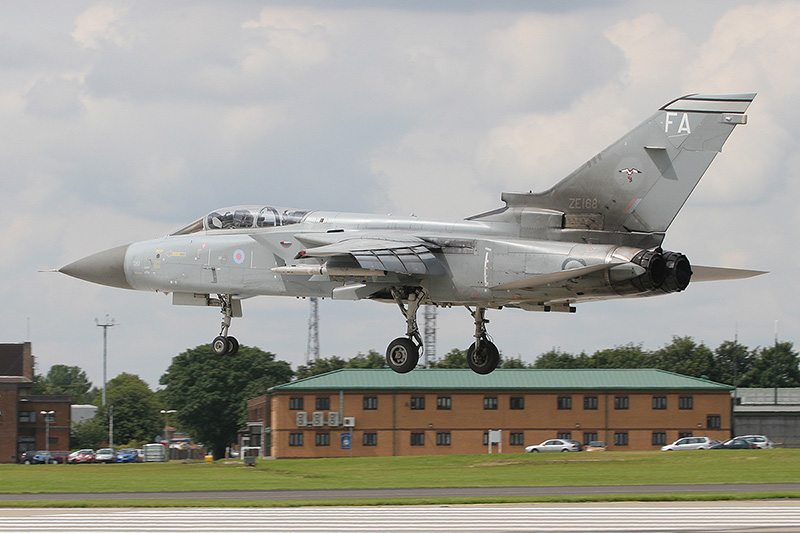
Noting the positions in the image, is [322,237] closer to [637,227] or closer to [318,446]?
[637,227]

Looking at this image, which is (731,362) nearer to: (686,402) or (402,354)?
(686,402)

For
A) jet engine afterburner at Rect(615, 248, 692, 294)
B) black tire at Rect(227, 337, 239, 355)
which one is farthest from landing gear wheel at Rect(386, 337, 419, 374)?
jet engine afterburner at Rect(615, 248, 692, 294)

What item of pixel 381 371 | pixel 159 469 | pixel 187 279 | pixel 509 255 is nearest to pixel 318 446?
pixel 381 371

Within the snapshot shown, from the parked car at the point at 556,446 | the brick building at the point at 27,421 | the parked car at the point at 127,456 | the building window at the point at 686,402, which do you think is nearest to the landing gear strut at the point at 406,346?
the parked car at the point at 556,446

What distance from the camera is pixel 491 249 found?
90.2 ft

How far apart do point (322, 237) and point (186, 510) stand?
39.7ft

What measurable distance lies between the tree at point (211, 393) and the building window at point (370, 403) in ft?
109

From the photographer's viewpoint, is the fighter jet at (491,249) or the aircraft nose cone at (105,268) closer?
the fighter jet at (491,249)

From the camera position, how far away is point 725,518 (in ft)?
100.0

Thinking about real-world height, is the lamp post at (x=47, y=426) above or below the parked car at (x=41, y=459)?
above

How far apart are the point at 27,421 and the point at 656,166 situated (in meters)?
89.2

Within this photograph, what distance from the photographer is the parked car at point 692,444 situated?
76250mm

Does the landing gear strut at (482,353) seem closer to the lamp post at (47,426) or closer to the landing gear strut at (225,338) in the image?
the landing gear strut at (225,338)

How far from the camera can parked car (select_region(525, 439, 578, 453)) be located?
77938mm
